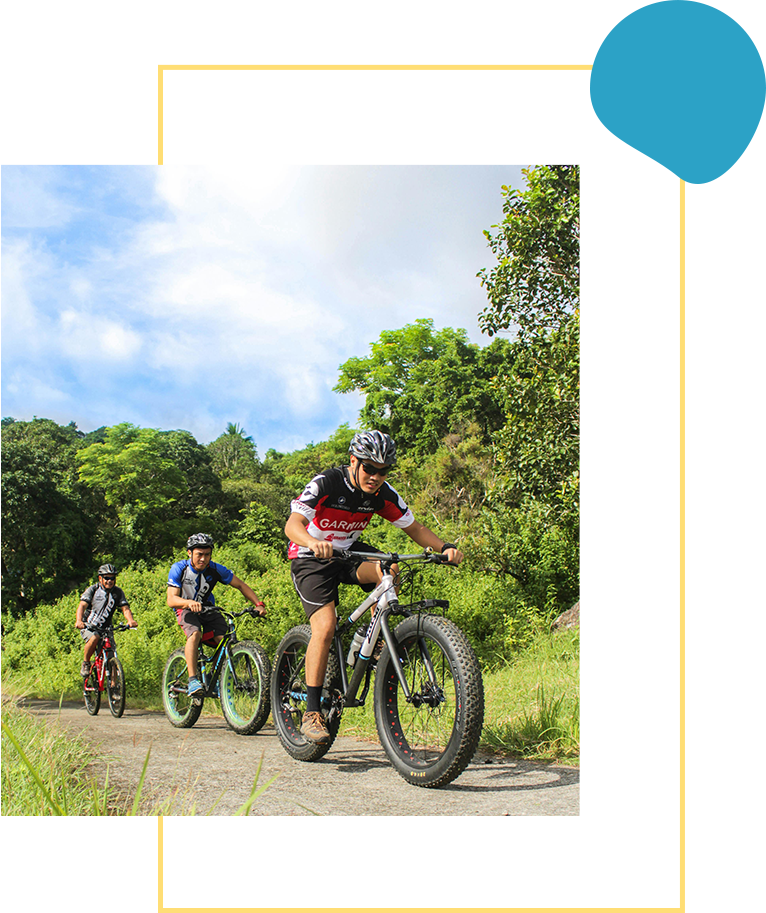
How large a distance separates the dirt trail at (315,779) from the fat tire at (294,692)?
0.08 metres

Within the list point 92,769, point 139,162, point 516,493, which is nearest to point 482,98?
point 139,162

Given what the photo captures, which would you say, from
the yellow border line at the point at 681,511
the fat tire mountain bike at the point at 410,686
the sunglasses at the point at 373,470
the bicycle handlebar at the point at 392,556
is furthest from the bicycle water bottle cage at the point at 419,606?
the yellow border line at the point at 681,511

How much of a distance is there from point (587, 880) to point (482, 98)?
4.43 m

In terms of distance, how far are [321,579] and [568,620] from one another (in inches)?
71.7

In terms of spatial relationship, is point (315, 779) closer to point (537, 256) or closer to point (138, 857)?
point (138, 857)

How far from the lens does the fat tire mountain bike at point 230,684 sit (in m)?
4.35

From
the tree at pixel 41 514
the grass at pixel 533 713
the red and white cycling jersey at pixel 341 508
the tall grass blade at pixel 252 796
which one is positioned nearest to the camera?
the tall grass blade at pixel 252 796

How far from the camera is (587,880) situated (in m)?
3.72

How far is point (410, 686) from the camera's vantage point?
3426 millimetres

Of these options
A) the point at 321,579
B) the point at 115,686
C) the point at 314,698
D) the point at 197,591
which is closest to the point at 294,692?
the point at 314,698

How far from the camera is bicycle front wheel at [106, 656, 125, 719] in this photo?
4.56m

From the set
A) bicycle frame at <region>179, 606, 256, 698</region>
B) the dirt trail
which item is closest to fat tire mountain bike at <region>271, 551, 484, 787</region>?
the dirt trail

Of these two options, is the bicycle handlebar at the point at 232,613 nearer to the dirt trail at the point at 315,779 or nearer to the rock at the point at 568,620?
the dirt trail at the point at 315,779

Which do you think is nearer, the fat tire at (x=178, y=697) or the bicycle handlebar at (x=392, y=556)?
→ the bicycle handlebar at (x=392, y=556)
